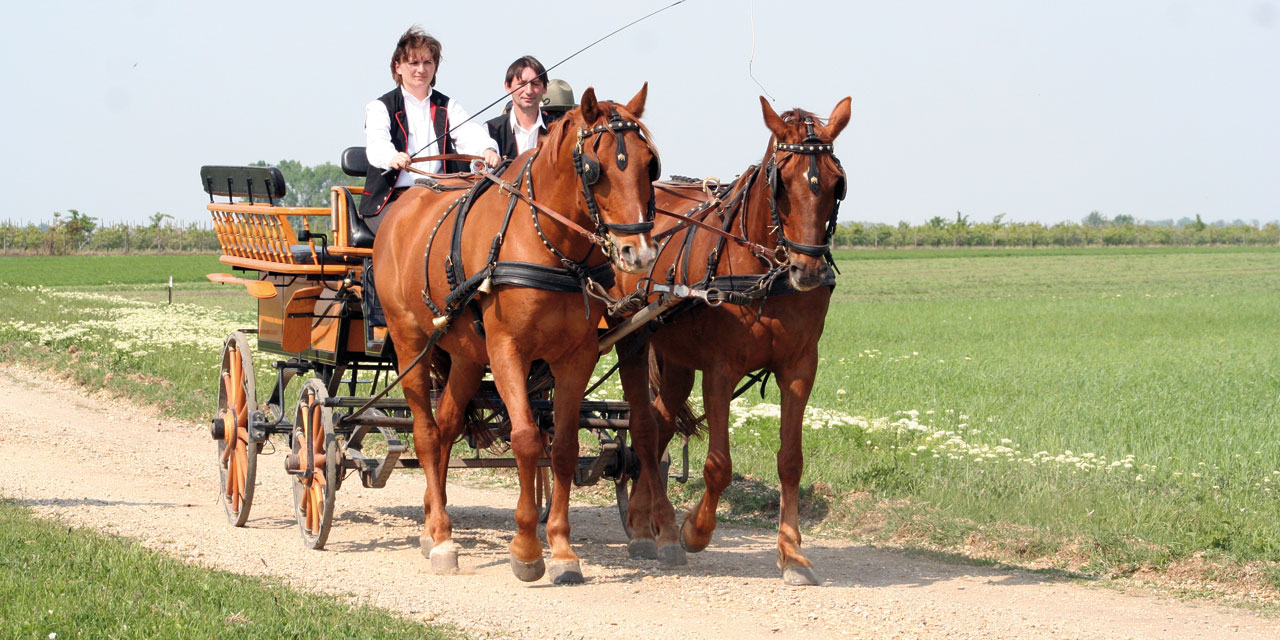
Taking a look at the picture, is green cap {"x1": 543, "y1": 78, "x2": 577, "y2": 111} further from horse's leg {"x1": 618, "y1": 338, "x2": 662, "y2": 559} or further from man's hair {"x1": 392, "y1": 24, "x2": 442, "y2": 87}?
horse's leg {"x1": 618, "y1": 338, "x2": 662, "y2": 559}

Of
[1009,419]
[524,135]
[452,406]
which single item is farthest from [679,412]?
[1009,419]

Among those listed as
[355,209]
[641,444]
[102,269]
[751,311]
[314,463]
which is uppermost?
[355,209]

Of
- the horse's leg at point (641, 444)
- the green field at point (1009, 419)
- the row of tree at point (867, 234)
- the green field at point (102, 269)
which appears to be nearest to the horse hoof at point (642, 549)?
the horse's leg at point (641, 444)

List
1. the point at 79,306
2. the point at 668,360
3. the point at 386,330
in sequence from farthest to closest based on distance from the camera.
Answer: the point at 79,306, the point at 386,330, the point at 668,360

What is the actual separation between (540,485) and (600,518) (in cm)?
79

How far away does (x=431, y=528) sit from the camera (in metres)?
7.41

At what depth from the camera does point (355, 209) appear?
28.2 feet

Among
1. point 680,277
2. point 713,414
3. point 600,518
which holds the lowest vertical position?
point 600,518

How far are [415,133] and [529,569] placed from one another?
10.3ft

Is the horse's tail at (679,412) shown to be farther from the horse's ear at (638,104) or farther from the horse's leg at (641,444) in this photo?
the horse's ear at (638,104)

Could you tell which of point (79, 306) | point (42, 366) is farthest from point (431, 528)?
point (79, 306)

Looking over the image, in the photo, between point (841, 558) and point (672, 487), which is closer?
point (841, 558)

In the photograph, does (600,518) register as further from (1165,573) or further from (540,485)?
(1165,573)

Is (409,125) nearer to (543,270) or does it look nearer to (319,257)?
(319,257)
